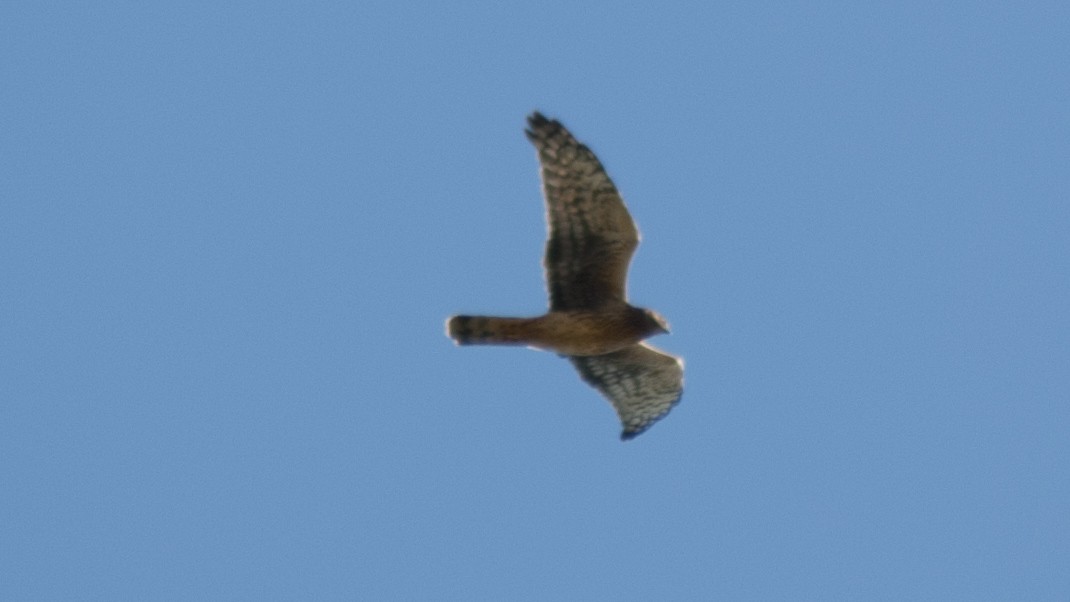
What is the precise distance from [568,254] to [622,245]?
474 millimetres

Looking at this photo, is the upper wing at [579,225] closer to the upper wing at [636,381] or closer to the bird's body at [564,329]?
the bird's body at [564,329]

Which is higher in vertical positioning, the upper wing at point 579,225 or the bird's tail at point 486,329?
the upper wing at point 579,225

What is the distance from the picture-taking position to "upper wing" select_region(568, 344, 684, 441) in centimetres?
1705

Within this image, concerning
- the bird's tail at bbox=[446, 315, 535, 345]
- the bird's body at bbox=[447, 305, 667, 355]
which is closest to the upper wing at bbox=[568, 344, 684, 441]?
the bird's body at bbox=[447, 305, 667, 355]

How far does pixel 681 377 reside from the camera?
56.4 feet

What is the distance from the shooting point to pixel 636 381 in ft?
56.6

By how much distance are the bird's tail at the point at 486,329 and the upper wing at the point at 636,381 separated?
1.33 m

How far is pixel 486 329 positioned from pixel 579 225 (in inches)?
47.1

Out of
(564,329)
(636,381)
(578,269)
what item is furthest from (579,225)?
(636,381)

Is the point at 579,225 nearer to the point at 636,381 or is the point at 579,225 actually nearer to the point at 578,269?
the point at 578,269

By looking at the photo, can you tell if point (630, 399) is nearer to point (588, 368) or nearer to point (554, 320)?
point (588, 368)

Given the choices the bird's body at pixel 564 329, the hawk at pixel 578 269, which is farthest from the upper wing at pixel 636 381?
the bird's body at pixel 564 329

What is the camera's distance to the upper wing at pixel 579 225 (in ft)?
51.4

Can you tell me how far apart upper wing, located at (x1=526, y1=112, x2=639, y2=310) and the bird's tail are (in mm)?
406
